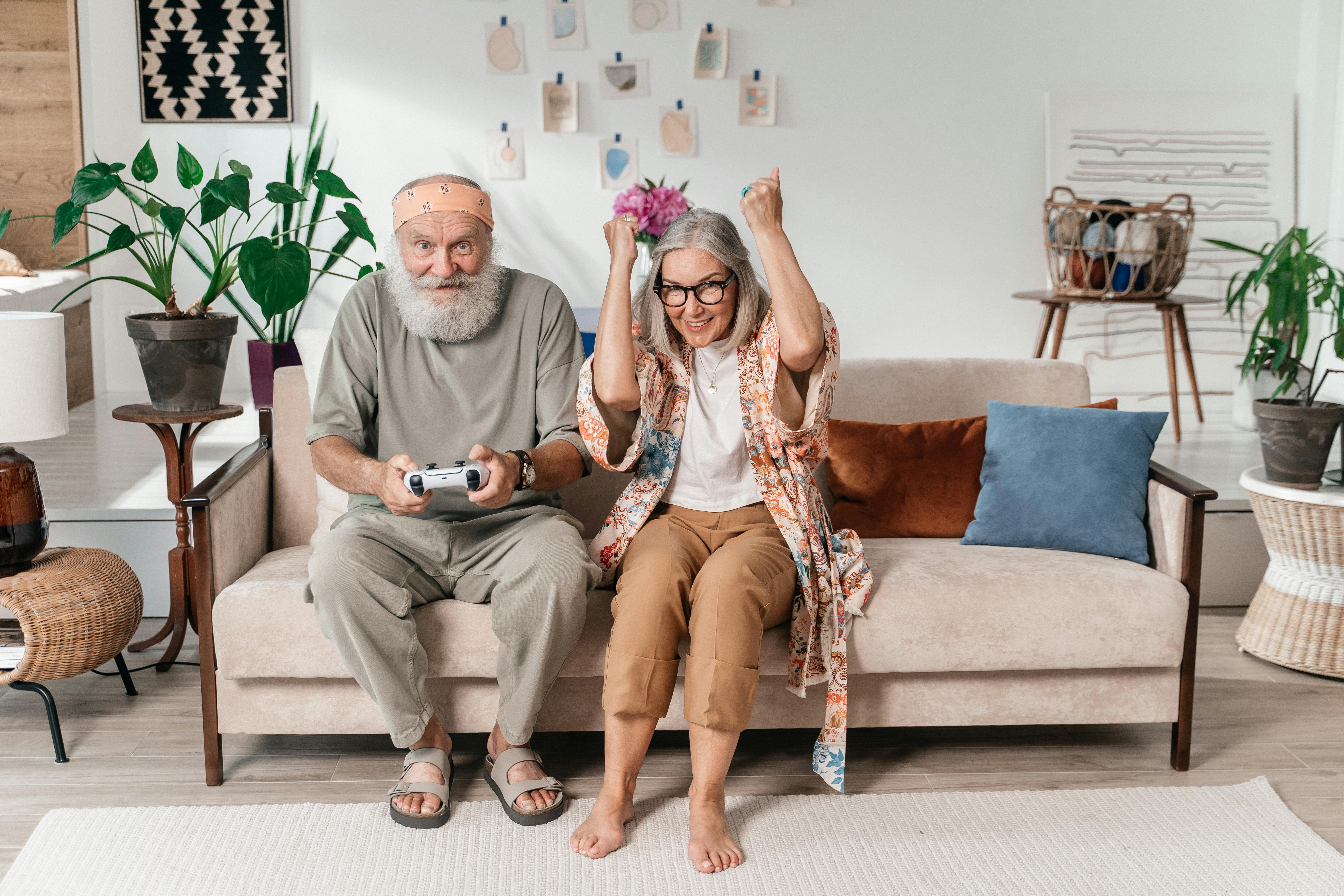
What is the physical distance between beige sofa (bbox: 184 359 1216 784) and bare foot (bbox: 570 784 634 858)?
224mm

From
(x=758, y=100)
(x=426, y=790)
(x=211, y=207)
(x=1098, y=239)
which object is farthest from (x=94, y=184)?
(x=1098, y=239)

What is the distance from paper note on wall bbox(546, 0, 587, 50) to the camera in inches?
196

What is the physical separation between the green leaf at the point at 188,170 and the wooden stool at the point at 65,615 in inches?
38.1

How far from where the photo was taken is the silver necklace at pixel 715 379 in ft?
7.46

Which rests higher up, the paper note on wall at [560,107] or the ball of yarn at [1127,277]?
the paper note on wall at [560,107]

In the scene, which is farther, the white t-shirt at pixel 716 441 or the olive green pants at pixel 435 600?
the white t-shirt at pixel 716 441

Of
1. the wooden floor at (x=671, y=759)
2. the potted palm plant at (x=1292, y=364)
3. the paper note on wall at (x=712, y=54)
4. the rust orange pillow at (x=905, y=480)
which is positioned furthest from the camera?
the paper note on wall at (x=712, y=54)

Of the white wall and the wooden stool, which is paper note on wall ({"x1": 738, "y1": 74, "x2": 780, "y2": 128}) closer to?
the white wall

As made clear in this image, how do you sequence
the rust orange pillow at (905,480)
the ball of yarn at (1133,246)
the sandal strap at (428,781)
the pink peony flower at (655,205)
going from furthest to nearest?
the ball of yarn at (1133,246), the pink peony flower at (655,205), the rust orange pillow at (905,480), the sandal strap at (428,781)

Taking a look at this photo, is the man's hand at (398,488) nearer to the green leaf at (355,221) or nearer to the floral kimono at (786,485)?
the floral kimono at (786,485)

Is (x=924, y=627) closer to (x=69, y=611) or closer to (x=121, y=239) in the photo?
(x=69, y=611)

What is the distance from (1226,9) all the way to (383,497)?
15.5ft

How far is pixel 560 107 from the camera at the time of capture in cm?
507

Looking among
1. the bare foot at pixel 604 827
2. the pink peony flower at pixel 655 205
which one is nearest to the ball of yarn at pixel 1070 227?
the pink peony flower at pixel 655 205
